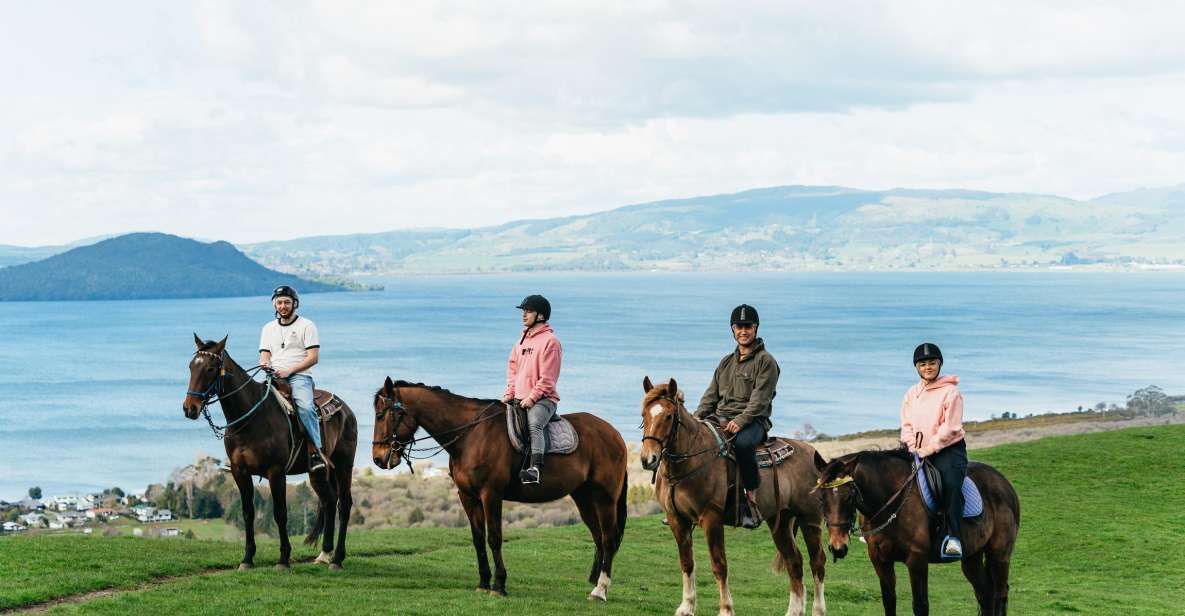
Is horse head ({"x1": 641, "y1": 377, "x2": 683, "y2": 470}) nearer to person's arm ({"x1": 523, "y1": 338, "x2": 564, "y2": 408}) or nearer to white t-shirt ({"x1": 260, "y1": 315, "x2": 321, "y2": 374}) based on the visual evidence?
person's arm ({"x1": 523, "y1": 338, "x2": 564, "y2": 408})

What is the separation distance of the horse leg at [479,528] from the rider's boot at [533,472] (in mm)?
607

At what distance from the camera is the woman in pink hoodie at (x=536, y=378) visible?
1134cm

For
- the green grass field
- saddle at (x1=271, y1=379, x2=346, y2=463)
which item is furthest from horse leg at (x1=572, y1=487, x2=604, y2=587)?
saddle at (x1=271, y1=379, x2=346, y2=463)

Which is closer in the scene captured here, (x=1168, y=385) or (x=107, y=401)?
(x=1168, y=385)

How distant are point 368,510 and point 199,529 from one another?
15.3 ft

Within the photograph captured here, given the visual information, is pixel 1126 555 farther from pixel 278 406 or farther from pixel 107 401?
pixel 107 401

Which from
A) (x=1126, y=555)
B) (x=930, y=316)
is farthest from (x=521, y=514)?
(x=930, y=316)

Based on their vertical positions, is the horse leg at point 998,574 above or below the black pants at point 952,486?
below

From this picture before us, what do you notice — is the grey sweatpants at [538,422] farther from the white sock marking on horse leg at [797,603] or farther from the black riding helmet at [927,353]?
the black riding helmet at [927,353]

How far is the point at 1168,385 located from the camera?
85.2 meters

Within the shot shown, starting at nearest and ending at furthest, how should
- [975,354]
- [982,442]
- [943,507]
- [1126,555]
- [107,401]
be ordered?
[943,507]
[1126,555]
[982,442]
[107,401]
[975,354]

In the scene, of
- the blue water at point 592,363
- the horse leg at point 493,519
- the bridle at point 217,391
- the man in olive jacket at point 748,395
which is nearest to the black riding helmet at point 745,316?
the man in olive jacket at point 748,395

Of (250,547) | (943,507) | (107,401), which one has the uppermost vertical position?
(943,507)

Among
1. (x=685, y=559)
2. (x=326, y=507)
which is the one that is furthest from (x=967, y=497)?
(x=326, y=507)
